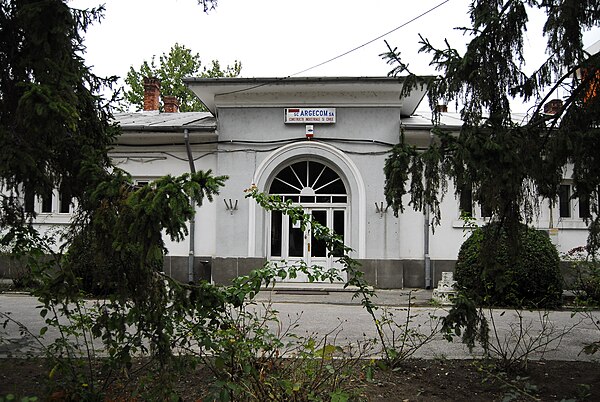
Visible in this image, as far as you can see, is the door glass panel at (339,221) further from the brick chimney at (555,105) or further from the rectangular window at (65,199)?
the rectangular window at (65,199)

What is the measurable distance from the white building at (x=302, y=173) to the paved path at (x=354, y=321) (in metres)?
1.48

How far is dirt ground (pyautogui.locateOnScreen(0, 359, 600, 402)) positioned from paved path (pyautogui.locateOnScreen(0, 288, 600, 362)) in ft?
0.92

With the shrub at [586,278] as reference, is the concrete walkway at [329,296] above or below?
below

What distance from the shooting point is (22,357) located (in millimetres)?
5945

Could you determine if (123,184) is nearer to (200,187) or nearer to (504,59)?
(200,187)

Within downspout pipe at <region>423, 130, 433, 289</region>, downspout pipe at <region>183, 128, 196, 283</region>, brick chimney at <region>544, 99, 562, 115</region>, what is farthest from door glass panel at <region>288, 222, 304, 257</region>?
brick chimney at <region>544, 99, 562, 115</region>

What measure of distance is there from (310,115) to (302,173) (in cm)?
172

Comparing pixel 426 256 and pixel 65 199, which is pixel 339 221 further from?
pixel 65 199

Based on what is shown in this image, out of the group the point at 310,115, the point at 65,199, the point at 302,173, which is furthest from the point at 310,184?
the point at 65,199

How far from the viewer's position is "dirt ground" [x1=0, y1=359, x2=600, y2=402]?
4.77 meters

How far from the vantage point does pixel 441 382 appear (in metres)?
5.29

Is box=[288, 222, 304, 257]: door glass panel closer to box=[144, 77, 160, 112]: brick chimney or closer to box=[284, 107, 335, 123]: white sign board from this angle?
box=[284, 107, 335, 123]: white sign board

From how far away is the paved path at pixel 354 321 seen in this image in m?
6.68

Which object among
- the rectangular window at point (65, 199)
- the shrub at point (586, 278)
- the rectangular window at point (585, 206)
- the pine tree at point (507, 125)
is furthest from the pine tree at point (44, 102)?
the shrub at point (586, 278)
